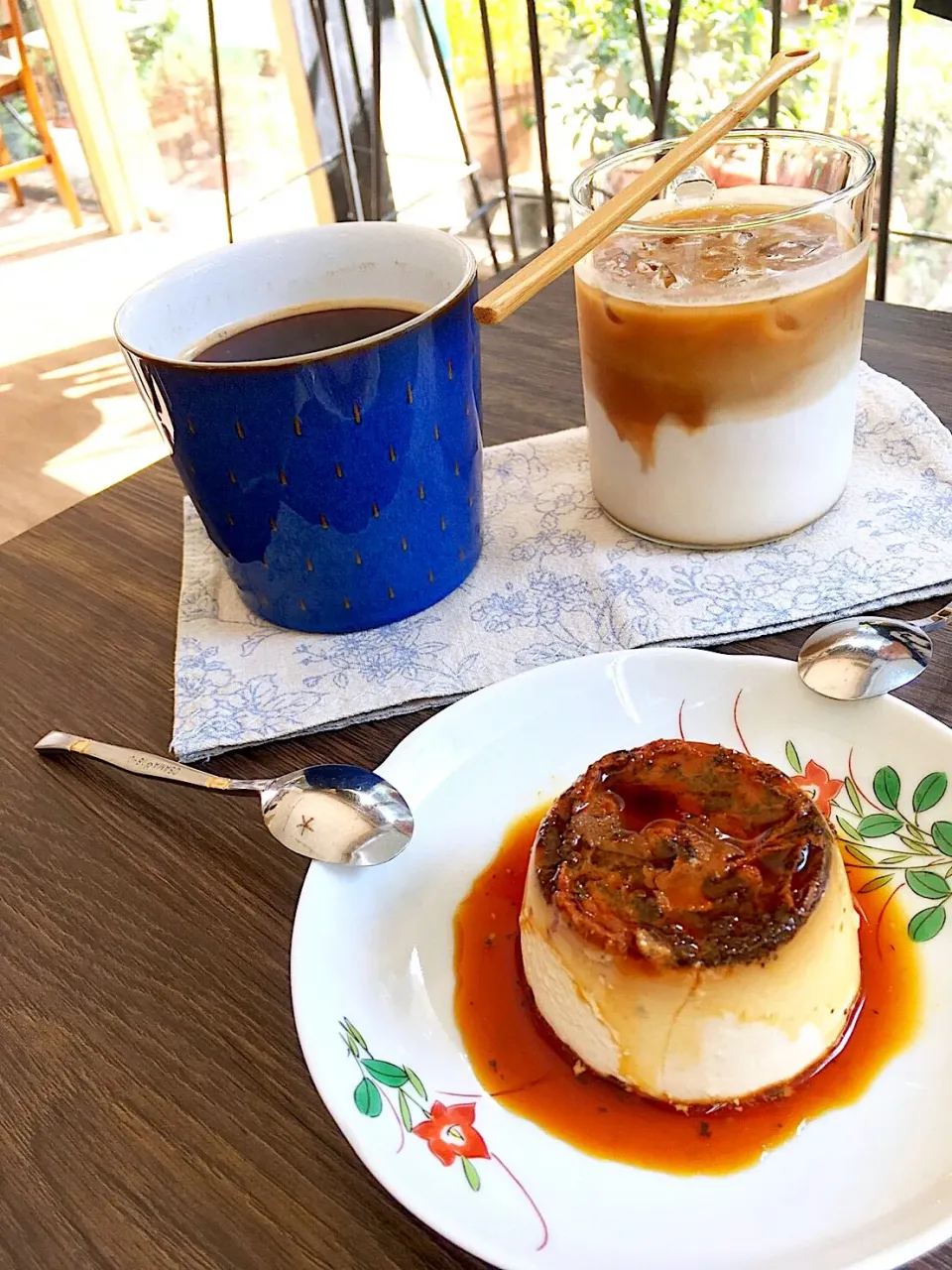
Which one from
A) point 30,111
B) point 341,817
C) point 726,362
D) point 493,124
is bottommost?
point 30,111

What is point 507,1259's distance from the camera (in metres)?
0.39

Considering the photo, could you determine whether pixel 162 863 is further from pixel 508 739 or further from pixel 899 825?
pixel 899 825

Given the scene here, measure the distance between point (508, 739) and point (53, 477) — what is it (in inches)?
88.6

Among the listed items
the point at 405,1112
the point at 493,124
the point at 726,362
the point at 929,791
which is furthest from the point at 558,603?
the point at 493,124

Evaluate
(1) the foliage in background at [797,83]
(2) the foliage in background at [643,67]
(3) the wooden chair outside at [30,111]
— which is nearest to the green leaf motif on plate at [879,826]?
(1) the foliage in background at [797,83]

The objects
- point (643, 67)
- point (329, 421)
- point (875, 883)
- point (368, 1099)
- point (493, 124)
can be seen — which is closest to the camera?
point (368, 1099)

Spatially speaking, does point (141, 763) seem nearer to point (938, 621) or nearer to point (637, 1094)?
point (637, 1094)

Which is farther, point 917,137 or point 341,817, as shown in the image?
point 917,137

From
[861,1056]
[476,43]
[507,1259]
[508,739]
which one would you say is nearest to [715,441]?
[508,739]

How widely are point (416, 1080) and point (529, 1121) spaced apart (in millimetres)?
54

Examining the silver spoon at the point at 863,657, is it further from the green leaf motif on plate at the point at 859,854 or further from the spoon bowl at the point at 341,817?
the spoon bowl at the point at 341,817

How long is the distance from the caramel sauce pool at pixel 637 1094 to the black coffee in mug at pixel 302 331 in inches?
16.6

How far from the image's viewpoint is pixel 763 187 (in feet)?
2.65

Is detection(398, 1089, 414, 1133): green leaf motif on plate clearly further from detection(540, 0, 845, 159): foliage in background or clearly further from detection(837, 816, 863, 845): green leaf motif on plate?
detection(540, 0, 845, 159): foliage in background
